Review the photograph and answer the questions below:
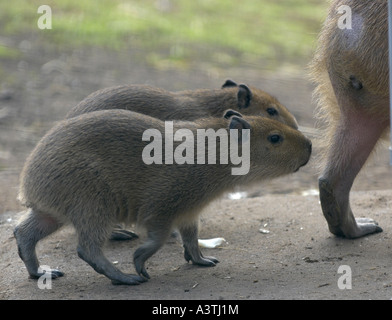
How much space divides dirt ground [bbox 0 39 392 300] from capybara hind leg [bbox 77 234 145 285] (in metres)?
0.07

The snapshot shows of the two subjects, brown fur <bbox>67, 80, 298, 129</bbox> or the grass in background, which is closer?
brown fur <bbox>67, 80, 298, 129</bbox>

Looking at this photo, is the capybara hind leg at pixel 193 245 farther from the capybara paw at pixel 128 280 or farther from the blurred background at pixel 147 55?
the blurred background at pixel 147 55

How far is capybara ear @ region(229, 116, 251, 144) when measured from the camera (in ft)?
15.5

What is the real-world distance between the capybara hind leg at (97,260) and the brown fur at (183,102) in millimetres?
1155

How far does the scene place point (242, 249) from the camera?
5.23 m

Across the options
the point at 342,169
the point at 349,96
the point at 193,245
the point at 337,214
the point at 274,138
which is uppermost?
the point at 349,96

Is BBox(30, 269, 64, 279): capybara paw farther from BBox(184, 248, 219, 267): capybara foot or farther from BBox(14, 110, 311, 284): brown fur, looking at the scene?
BBox(184, 248, 219, 267): capybara foot

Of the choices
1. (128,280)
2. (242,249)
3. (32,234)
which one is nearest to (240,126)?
(242,249)

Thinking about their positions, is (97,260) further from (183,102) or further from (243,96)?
(243,96)

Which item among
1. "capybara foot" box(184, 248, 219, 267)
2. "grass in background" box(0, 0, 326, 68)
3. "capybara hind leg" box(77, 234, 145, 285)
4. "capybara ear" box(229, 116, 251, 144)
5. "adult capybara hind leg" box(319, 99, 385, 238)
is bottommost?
"capybara foot" box(184, 248, 219, 267)

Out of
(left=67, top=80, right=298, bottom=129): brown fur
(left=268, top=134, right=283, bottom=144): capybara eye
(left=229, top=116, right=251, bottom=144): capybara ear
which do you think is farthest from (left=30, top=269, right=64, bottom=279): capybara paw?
(left=268, top=134, right=283, bottom=144): capybara eye

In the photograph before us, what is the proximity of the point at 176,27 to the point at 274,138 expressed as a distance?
784cm

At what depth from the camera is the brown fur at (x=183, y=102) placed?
536 cm
